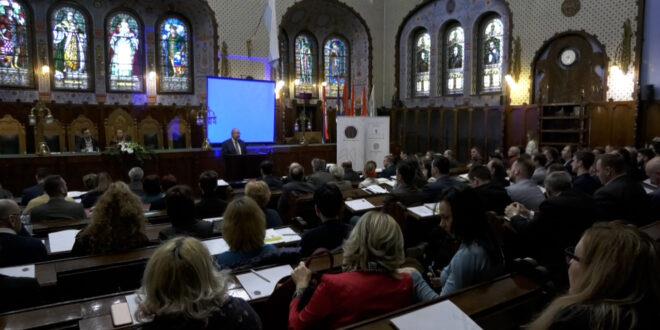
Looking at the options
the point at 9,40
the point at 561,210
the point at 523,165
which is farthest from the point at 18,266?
the point at 9,40

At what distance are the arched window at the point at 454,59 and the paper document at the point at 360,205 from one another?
971cm

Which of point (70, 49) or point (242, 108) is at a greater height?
point (70, 49)

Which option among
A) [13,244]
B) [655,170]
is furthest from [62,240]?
[655,170]

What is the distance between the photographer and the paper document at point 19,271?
2490 mm

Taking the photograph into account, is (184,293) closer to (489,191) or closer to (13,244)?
(13,244)

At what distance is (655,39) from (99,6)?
1314 centimetres

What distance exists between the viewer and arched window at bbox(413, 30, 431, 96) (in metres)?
14.2

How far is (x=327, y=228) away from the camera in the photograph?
289cm

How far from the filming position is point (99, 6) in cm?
1191

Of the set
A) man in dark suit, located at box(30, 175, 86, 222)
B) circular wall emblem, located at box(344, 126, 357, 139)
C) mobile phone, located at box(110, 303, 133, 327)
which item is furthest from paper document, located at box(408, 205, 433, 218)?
circular wall emblem, located at box(344, 126, 357, 139)

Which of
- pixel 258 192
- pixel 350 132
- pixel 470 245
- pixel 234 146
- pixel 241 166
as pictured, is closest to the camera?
pixel 470 245

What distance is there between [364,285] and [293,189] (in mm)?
3357

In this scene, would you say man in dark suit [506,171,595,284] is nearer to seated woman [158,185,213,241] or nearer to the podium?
seated woman [158,185,213,241]

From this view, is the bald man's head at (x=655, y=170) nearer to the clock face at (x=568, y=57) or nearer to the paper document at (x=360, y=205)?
the paper document at (x=360, y=205)
